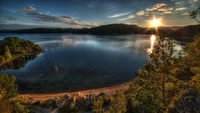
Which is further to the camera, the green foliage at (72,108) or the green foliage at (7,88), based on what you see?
the green foliage at (72,108)

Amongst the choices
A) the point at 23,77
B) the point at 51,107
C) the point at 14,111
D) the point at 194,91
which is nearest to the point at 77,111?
the point at 51,107

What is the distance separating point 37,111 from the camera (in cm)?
1889

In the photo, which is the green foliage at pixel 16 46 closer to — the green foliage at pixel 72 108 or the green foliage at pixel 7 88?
the green foliage at pixel 7 88

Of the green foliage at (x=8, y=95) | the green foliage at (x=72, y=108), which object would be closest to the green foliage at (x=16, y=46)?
the green foliage at (x=8, y=95)

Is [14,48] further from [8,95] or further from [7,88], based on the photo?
[8,95]

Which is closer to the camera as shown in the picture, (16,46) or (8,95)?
A: (8,95)

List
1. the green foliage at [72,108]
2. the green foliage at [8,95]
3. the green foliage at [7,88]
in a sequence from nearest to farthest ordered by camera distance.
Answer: the green foliage at [8,95]
the green foliage at [7,88]
the green foliage at [72,108]

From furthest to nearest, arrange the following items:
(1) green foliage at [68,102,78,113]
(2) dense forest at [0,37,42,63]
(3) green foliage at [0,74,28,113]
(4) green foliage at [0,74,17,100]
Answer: (2) dense forest at [0,37,42,63] < (1) green foliage at [68,102,78,113] < (4) green foliage at [0,74,17,100] < (3) green foliage at [0,74,28,113]

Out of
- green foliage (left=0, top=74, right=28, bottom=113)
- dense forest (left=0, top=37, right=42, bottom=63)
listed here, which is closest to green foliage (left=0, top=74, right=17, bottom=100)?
green foliage (left=0, top=74, right=28, bottom=113)

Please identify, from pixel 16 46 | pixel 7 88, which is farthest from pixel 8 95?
pixel 16 46

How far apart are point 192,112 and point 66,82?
3352cm

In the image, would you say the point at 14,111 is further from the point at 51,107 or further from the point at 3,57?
the point at 3,57

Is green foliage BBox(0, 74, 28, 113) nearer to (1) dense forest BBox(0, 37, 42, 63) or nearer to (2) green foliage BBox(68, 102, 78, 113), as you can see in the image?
(2) green foliage BBox(68, 102, 78, 113)

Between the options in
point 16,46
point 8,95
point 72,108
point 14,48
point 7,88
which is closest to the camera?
point 8,95
